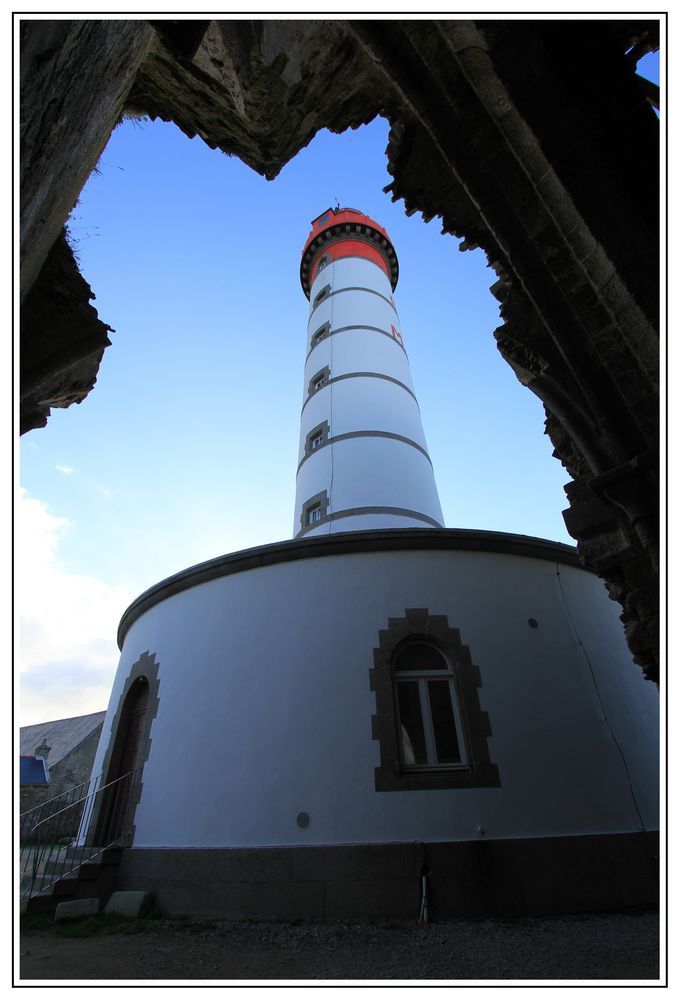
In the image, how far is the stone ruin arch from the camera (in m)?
2.54

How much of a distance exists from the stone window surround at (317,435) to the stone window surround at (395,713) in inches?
274

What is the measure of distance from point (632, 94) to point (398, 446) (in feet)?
32.0

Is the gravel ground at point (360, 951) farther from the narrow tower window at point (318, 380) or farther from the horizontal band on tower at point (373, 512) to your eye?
the narrow tower window at point (318, 380)

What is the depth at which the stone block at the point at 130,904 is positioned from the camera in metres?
6.59

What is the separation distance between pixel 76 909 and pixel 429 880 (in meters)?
4.58

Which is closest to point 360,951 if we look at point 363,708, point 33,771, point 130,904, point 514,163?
point 363,708

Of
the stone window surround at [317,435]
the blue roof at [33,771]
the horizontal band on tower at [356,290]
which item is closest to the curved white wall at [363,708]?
the stone window surround at [317,435]

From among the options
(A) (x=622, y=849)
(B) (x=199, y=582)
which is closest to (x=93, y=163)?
(B) (x=199, y=582)

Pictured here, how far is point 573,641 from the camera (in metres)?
7.87

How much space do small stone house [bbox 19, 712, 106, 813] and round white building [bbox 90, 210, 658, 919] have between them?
1350cm

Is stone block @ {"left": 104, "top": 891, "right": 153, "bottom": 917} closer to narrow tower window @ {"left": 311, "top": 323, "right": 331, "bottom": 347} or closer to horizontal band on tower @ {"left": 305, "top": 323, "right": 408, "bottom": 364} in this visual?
horizontal band on tower @ {"left": 305, "top": 323, "right": 408, "bottom": 364}

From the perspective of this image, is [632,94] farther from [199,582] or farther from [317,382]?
[317,382]

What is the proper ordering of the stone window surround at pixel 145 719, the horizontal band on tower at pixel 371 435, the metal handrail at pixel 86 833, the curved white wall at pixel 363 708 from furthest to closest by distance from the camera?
the horizontal band on tower at pixel 371 435 < the stone window surround at pixel 145 719 < the metal handrail at pixel 86 833 < the curved white wall at pixel 363 708

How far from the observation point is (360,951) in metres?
4.76
